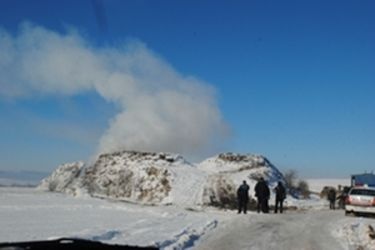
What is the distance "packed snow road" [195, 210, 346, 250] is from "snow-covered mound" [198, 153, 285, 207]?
17.7m

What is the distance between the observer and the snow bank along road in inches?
705

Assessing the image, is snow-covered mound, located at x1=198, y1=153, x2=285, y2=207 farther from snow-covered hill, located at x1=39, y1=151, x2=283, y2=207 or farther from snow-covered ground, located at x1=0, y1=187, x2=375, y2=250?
snow-covered ground, located at x1=0, y1=187, x2=375, y2=250

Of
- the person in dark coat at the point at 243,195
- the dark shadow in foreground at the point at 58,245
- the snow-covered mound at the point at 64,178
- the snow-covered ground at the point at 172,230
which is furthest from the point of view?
the snow-covered mound at the point at 64,178

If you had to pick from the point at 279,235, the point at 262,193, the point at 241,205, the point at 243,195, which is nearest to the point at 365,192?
the point at 262,193

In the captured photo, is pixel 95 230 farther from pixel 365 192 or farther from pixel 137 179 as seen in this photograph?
pixel 137 179

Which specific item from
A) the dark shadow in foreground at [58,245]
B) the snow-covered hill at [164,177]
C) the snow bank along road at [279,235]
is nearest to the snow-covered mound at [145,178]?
the snow-covered hill at [164,177]

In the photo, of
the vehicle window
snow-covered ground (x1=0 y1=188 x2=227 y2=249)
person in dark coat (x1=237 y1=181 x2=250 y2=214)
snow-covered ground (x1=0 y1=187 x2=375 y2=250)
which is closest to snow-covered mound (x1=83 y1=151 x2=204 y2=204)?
person in dark coat (x1=237 y1=181 x2=250 y2=214)

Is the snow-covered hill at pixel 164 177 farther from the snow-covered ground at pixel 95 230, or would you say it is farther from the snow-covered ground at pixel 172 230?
the snow-covered ground at pixel 95 230

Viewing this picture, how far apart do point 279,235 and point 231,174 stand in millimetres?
29068

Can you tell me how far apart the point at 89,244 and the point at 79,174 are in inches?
2131

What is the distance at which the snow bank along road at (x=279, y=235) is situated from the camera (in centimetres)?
1791

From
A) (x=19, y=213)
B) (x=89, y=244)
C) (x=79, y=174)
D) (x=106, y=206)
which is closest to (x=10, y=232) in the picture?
(x=19, y=213)

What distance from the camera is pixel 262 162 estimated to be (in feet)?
180

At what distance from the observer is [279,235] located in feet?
67.1
